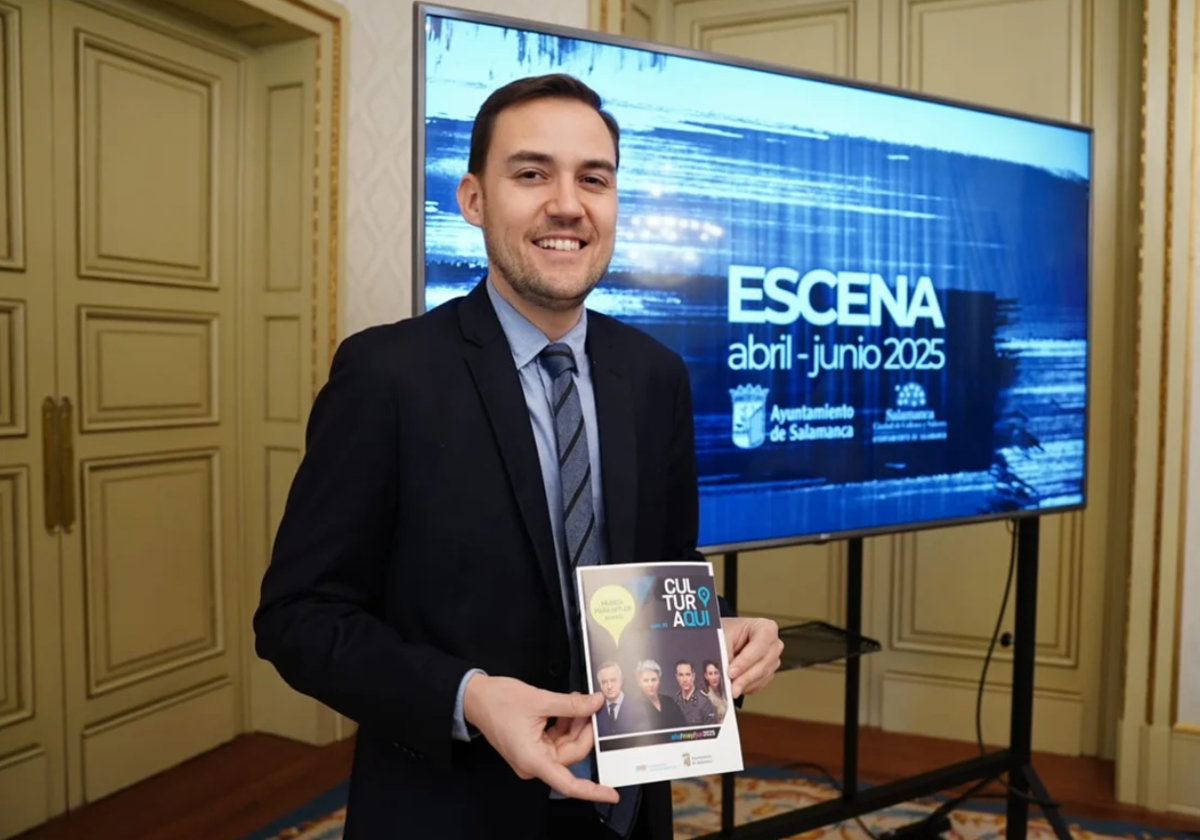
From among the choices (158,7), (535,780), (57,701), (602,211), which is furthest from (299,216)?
(535,780)

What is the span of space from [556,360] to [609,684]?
1.30 ft

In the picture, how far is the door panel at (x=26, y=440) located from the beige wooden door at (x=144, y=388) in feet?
0.16

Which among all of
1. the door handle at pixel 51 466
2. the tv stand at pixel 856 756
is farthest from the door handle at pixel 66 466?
the tv stand at pixel 856 756

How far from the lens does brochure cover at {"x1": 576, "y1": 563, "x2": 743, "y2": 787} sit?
101 centimetres

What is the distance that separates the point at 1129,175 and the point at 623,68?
2.03 metres

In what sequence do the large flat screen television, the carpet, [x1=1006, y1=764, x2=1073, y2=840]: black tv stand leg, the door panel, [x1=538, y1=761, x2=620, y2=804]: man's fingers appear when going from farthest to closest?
1. the carpet
2. the door panel
3. [x1=1006, y1=764, x2=1073, y2=840]: black tv stand leg
4. the large flat screen television
5. [x1=538, y1=761, x2=620, y2=804]: man's fingers

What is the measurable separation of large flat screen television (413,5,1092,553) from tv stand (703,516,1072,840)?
21cm

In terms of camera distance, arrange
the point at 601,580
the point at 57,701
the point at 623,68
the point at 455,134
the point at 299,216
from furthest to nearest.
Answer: the point at 299,216, the point at 57,701, the point at 623,68, the point at 455,134, the point at 601,580

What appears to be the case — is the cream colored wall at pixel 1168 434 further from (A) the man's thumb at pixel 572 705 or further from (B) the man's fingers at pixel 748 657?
(A) the man's thumb at pixel 572 705

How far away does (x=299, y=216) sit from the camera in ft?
10.4

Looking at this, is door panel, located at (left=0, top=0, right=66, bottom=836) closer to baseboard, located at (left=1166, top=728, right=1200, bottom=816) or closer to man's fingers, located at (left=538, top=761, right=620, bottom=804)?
man's fingers, located at (left=538, top=761, right=620, bottom=804)

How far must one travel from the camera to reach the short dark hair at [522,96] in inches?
45.3

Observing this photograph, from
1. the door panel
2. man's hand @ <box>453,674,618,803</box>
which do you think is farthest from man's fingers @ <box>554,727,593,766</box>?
the door panel

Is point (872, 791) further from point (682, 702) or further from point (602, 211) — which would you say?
point (602, 211)
